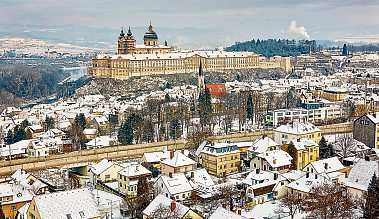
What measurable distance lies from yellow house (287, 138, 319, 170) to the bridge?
751 cm

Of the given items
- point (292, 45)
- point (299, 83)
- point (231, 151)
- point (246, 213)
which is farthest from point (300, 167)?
point (292, 45)

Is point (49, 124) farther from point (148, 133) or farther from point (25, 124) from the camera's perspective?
point (148, 133)

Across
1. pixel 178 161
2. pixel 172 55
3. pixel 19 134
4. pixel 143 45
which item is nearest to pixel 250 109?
pixel 19 134

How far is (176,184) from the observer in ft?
83.7

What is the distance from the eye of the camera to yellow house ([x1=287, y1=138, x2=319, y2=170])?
32125 millimetres

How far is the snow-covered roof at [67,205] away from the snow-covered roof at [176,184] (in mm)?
5096

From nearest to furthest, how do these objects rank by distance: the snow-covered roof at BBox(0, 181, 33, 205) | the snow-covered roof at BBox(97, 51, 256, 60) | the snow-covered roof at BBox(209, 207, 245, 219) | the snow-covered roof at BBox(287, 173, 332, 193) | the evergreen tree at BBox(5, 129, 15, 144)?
the snow-covered roof at BBox(209, 207, 245, 219)
the snow-covered roof at BBox(287, 173, 332, 193)
the snow-covered roof at BBox(0, 181, 33, 205)
the evergreen tree at BBox(5, 129, 15, 144)
the snow-covered roof at BBox(97, 51, 256, 60)

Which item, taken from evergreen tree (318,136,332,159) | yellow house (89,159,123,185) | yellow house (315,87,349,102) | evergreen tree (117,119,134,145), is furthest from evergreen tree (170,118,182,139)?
yellow house (315,87,349,102)

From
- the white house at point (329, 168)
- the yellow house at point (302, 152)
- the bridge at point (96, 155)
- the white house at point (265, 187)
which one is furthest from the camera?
the bridge at point (96, 155)

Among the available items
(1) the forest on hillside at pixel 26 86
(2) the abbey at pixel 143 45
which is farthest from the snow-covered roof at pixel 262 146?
(2) the abbey at pixel 143 45

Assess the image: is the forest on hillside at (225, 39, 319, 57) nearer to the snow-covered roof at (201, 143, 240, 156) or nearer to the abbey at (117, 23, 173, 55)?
the abbey at (117, 23, 173, 55)

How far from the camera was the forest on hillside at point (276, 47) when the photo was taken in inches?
5044

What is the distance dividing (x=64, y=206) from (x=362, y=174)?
45.3 feet

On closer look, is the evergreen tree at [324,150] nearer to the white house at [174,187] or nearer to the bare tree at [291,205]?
the bare tree at [291,205]
